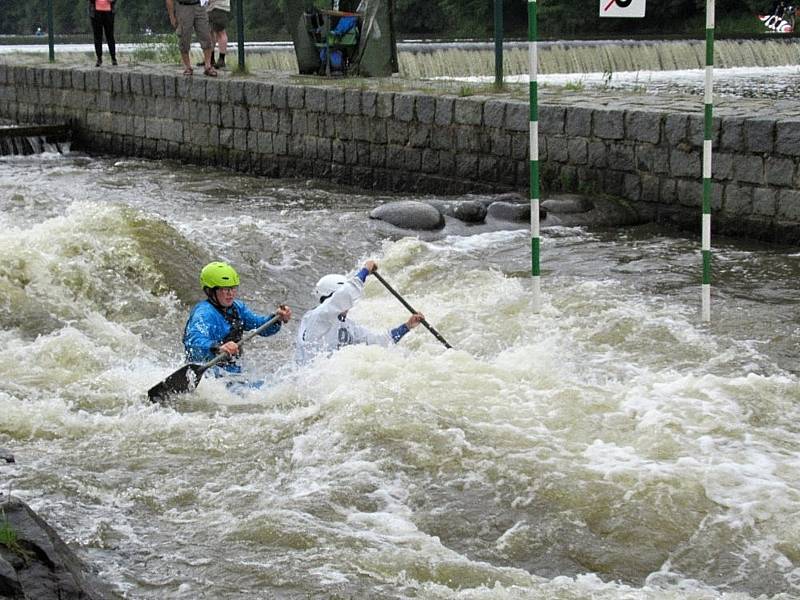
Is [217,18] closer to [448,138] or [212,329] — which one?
[448,138]

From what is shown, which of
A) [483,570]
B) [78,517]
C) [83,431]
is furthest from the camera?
[83,431]

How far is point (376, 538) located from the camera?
508cm

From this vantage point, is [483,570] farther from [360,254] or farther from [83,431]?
[360,254]

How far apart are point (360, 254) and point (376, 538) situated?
224 inches

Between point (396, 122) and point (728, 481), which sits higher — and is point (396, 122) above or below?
above

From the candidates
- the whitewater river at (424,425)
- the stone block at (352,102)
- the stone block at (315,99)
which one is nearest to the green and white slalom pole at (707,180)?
the whitewater river at (424,425)

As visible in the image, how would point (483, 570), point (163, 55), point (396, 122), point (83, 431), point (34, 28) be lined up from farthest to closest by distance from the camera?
point (34, 28), point (163, 55), point (396, 122), point (83, 431), point (483, 570)

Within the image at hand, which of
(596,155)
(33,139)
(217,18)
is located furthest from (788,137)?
(33,139)

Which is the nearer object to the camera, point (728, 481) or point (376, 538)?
point (376, 538)

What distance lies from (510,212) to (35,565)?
26.1 ft

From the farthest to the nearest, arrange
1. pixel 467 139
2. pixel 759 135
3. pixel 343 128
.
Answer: pixel 343 128 < pixel 467 139 < pixel 759 135

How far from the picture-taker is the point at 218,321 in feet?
23.3

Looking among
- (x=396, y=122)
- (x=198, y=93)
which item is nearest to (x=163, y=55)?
(x=198, y=93)

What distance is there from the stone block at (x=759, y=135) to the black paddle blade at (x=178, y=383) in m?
5.71
